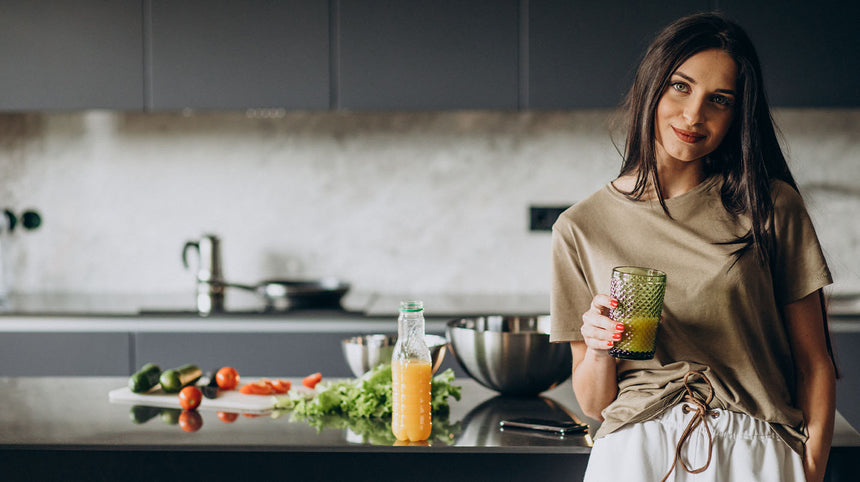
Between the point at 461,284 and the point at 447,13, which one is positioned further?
the point at 461,284

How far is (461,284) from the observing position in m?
3.54

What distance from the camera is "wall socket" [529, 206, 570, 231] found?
348 cm

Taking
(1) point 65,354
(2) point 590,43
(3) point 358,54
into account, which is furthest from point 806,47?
(1) point 65,354

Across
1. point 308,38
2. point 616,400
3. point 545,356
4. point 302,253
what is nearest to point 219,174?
point 302,253

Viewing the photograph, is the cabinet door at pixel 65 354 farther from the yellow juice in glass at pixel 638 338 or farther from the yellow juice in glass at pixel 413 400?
the yellow juice in glass at pixel 638 338

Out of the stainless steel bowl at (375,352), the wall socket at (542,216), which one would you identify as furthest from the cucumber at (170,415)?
the wall socket at (542,216)

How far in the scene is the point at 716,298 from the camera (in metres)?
1.32

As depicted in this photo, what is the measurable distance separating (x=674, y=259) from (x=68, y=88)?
2.61 m

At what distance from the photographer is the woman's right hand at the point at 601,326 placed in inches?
49.1

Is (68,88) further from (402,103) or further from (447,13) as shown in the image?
(447,13)

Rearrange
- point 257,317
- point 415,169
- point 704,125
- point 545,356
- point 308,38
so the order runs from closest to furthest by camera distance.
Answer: point 704,125, point 545,356, point 257,317, point 308,38, point 415,169

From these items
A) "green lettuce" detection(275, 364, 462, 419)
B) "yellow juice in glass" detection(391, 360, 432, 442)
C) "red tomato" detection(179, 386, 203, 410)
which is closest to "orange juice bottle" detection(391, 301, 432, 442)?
"yellow juice in glass" detection(391, 360, 432, 442)

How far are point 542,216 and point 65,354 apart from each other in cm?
192

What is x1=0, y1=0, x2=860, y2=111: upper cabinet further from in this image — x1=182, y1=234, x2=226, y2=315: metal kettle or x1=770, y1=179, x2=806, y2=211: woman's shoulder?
x1=770, y1=179, x2=806, y2=211: woman's shoulder
